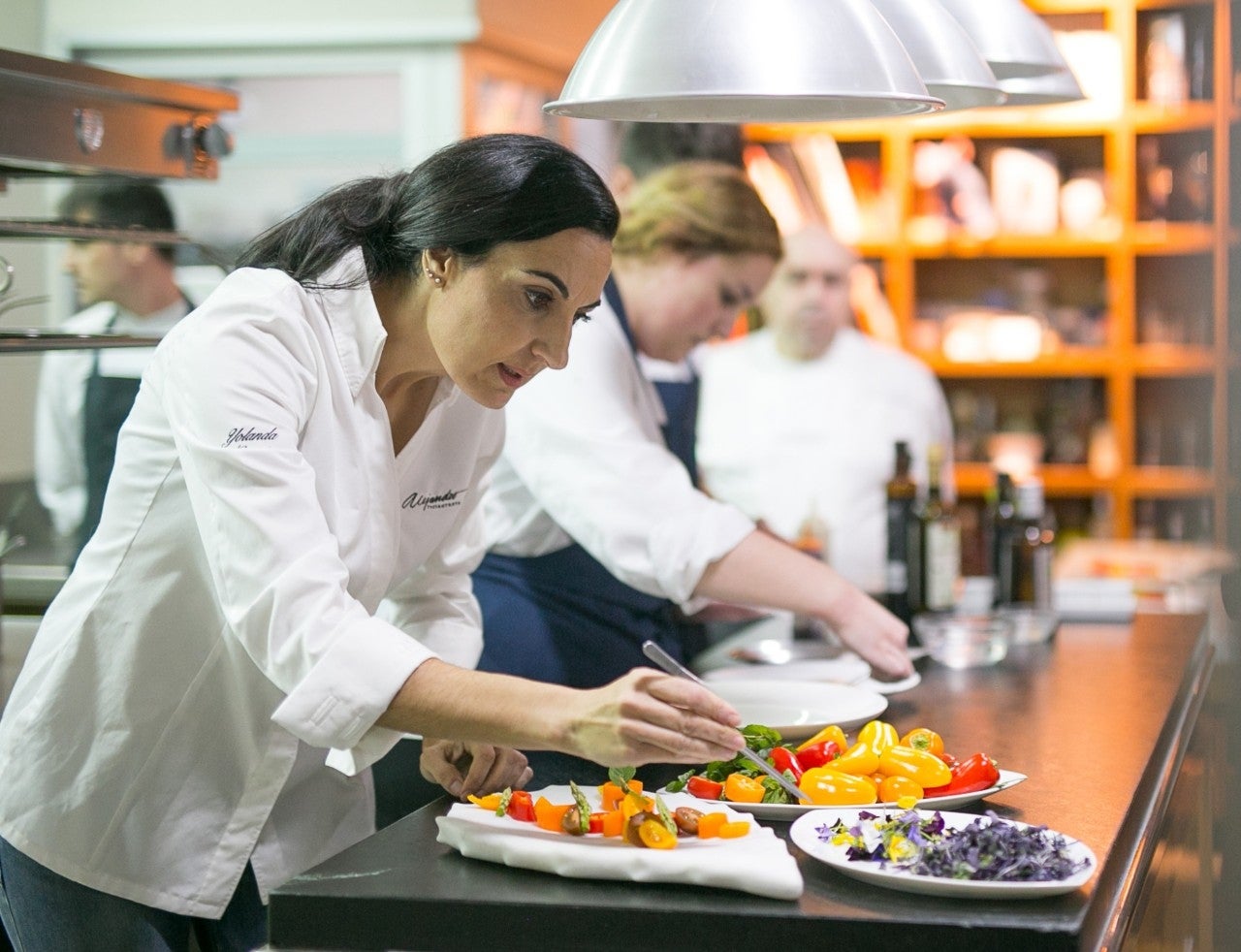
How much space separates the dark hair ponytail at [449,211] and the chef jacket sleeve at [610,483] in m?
0.62

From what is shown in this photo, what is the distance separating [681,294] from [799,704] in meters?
0.82

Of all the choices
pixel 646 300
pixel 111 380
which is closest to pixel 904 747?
pixel 646 300

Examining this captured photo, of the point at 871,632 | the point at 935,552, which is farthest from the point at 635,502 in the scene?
the point at 935,552

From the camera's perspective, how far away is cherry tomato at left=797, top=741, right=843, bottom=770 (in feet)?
5.43

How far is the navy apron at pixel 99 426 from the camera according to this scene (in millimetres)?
2879

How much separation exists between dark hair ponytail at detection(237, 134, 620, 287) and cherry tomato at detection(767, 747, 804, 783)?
58 cm

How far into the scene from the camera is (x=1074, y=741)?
192 centimetres

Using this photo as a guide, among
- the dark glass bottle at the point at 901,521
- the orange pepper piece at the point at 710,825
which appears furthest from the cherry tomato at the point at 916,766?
the dark glass bottle at the point at 901,521

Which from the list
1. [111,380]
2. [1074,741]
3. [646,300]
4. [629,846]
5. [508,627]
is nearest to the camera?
[629,846]

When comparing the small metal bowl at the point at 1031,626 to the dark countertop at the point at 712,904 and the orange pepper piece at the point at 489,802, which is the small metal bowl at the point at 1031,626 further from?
the orange pepper piece at the point at 489,802

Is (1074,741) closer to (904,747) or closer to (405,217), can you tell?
(904,747)

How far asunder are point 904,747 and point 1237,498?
43 centimetres

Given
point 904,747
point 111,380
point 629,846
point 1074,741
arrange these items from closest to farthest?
1. point 629,846
2. point 904,747
3. point 1074,741
4. point 111,380

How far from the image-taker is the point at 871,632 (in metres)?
2.22
